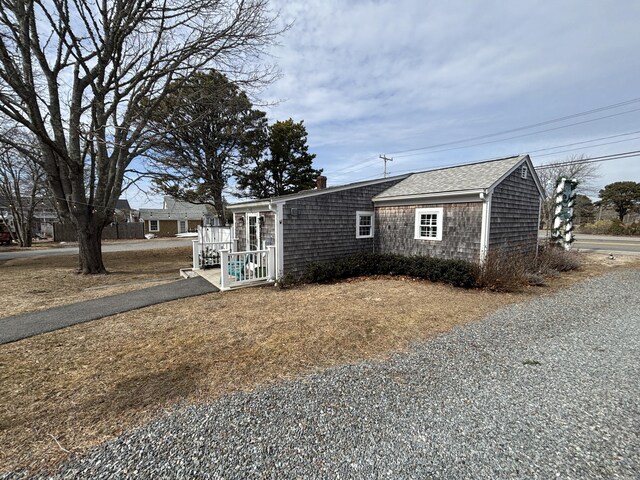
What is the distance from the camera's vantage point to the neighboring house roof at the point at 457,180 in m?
9.07

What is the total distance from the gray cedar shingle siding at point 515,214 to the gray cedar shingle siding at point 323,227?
4.35 m

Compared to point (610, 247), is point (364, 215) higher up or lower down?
higher up

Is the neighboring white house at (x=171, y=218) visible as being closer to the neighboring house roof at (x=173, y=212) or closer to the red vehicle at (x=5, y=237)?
the neighboring house roof at (x=173, y=212)

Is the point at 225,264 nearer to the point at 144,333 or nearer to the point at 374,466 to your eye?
the point at 144,333

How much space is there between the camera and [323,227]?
10016 millimetres

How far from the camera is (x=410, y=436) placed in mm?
2525

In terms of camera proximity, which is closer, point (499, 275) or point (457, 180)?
point (499, 275)

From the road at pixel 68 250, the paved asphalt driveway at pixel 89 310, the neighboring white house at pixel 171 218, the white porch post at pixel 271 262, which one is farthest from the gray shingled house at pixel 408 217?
the neighboring white house at pixel 171 218

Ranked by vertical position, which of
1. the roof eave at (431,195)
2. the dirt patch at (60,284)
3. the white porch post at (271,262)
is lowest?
the dirt patch at (60,284)

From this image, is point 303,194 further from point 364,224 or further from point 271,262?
point 364,224

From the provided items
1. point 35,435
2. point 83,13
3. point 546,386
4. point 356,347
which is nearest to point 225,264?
point 356,347

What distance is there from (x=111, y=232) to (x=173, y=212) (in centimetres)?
768

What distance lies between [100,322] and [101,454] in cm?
433

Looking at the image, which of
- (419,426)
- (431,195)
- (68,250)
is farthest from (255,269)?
(68,250)
